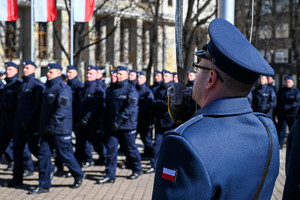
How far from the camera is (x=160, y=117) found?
9281 millimetres

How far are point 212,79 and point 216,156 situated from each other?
349mm

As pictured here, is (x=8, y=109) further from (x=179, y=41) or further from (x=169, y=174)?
(x=169, y=174)

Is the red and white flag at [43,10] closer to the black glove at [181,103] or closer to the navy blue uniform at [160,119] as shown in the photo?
the navy blue uniform at [160,119]

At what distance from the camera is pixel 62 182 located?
8094 mm

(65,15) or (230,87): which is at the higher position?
(65,15)

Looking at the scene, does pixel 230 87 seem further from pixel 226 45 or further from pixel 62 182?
pixel 62 182

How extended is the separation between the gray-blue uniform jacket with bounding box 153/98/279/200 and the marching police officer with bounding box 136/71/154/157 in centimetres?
839

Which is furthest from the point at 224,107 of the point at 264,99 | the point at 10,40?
the point at 10,40

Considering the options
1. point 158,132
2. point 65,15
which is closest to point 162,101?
point 158,132

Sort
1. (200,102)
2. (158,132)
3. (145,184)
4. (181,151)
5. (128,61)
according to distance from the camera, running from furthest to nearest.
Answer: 1. (128,61)
2. (158,132)
3. (145,184)
4. (200,102)
5. (181,151)

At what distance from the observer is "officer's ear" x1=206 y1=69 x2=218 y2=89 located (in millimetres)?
1846

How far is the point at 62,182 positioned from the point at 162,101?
2678 millimetres

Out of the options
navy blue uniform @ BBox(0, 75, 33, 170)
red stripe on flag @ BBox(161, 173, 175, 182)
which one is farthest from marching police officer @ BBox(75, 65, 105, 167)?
red stripe on flag @ BBox(161, 173, 175, 182)

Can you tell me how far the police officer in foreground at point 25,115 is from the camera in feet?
25.4
